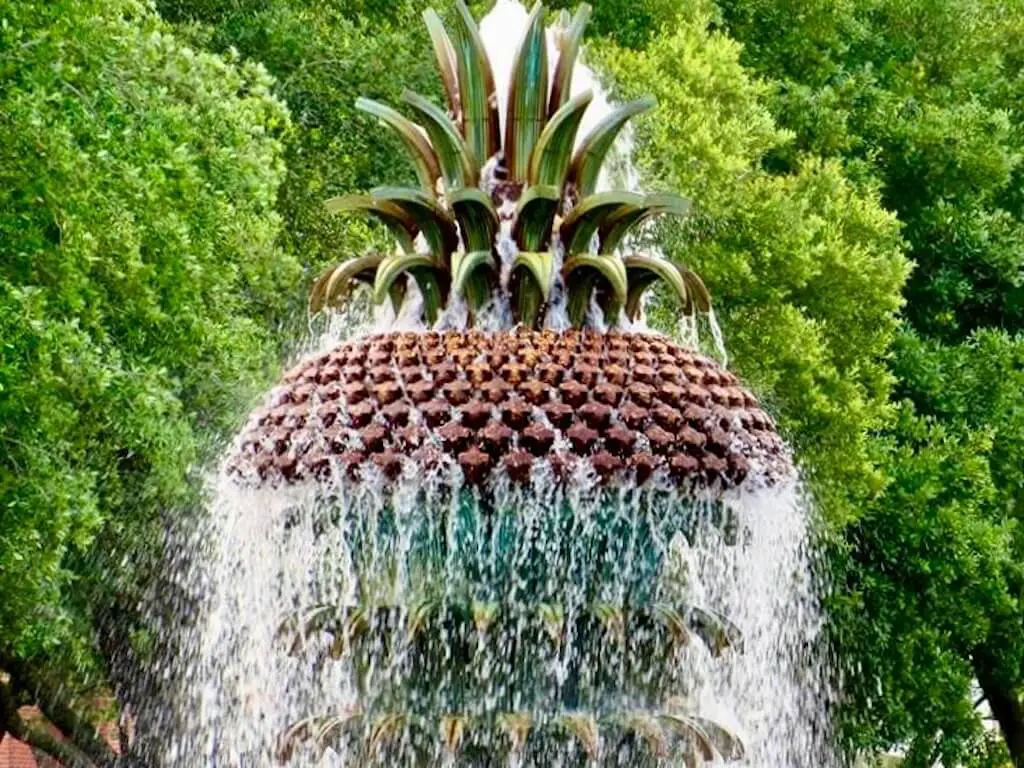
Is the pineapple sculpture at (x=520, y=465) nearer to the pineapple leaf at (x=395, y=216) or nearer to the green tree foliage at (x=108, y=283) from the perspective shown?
the pineapple leaf at (x=395, y=216)

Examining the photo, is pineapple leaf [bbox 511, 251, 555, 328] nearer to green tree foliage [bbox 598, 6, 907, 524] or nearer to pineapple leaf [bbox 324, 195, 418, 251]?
pineapple leaf [bbox 324, 195, 418, 251]

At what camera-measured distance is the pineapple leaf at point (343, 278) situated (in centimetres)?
632

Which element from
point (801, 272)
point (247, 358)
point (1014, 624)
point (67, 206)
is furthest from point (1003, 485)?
point (67, 206)

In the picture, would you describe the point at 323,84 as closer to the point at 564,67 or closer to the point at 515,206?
the point at 564,67

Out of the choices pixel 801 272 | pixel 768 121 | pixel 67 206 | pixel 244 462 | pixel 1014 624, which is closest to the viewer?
pixel 244 462

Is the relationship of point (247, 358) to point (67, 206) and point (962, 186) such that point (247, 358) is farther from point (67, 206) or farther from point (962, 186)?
point (962, 186)

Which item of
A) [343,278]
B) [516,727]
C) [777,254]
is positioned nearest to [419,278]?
[343,278]

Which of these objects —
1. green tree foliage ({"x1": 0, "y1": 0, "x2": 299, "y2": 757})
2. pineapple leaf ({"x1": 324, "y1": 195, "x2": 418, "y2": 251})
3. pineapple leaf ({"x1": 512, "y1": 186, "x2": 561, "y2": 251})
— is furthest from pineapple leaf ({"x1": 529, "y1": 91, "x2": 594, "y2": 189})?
green tree foliage ({"x1": 0, "y1": 0, "x2": 299, "y2": 757})

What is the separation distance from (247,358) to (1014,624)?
31.2 ft

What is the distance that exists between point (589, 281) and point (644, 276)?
201 mm

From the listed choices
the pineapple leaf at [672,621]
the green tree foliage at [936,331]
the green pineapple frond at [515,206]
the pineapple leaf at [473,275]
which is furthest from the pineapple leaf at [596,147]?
the green tree foliage at [936,331]

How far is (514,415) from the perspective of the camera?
5605 millimetres

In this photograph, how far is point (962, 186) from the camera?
71.3 feet

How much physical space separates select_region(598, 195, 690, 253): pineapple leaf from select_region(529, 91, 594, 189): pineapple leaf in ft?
0.73
